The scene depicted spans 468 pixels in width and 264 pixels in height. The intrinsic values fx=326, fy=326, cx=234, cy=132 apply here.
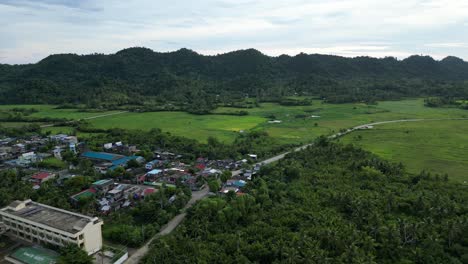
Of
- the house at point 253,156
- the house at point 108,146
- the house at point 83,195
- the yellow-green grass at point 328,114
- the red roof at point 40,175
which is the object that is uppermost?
the yellow-green grass at point 328,114

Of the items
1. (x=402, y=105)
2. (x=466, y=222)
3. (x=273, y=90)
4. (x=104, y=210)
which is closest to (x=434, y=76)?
(x=402, y=105)

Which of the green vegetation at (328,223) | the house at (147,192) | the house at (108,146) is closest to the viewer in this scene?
the green vegetation at (328,223)

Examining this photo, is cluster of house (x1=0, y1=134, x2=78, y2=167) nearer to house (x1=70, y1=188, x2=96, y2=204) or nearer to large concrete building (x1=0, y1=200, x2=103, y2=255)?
house (x1=70, y1=188, x2=96, y2=204)

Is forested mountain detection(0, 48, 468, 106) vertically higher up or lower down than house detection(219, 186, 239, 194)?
higher up

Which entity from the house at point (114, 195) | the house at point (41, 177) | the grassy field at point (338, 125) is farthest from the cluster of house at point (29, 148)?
the house at point (114, 195)

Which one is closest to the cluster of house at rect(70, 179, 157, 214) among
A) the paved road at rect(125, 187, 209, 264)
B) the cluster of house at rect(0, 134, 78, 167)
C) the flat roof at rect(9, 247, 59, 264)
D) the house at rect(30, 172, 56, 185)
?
the paved road at rect(125, 187, 209, 264)

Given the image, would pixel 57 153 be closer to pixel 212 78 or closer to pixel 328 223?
pixel 328 223

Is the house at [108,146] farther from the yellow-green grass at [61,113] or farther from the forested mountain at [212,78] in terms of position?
the forested mountain at [212,78]

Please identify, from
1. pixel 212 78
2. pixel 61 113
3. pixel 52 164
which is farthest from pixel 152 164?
pixel 212 78
